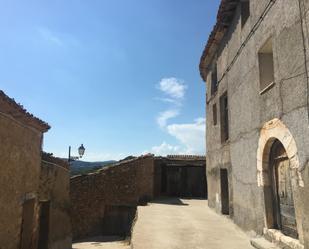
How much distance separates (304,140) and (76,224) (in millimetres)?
12874

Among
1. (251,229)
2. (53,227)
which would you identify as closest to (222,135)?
(251,229)

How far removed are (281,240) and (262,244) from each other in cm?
46

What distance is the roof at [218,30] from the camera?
917cm

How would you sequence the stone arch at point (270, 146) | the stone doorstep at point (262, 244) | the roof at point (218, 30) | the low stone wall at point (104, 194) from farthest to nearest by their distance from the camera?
the low stone wall at point (104, 194), the roof at point (218, 30), the stone doorstep at point (262, 244), the stone arch at point (270, 146)

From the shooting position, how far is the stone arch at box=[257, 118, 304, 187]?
549cm

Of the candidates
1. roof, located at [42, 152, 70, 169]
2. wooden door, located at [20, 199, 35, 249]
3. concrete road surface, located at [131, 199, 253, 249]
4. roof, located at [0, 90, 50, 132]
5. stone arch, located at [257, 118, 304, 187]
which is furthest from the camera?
roof, located at [42, 152, 70, 169]

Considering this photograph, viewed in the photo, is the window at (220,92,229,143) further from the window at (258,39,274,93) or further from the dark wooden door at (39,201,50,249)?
the dark wooden door at (39,201,50,249)

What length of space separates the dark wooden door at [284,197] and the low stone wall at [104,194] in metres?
10.5

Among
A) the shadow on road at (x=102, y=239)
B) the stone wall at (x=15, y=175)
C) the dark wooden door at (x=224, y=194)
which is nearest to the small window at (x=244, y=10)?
the dark wooden door at (x=224, y=194)

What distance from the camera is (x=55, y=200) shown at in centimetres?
1090

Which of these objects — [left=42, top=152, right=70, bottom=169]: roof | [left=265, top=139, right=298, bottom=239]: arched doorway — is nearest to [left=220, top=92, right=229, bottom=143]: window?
[left=265, top=139, right=298, bottom=239]: arched doorway

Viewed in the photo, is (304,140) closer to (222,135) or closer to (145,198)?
(222,135)

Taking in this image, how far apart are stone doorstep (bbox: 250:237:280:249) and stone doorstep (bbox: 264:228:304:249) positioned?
0.24 feet

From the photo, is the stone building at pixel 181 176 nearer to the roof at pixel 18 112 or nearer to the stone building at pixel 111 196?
the stone building at pixel 111 196
